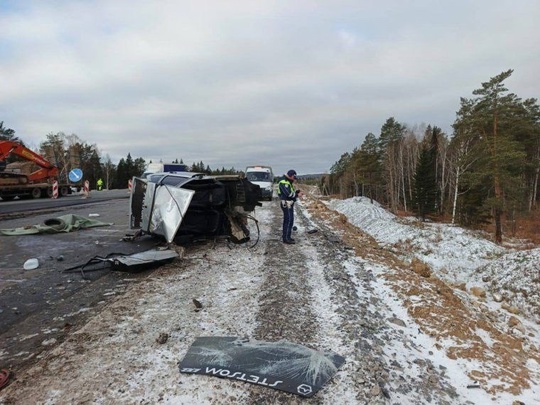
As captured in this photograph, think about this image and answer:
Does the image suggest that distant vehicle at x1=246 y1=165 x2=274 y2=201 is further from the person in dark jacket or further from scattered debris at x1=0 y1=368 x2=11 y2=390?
scattered debris at x1=0 y1=368 x2=11 y2=390

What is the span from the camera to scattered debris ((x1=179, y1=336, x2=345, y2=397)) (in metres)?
3.10

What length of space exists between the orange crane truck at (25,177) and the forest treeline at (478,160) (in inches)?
1188

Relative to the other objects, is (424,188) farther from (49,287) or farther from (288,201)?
(49,287)

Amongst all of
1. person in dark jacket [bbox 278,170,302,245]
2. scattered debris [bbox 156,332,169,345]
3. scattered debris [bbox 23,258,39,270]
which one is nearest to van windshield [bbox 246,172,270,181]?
A: person in dark jacket [bbox 278,170,302,245]

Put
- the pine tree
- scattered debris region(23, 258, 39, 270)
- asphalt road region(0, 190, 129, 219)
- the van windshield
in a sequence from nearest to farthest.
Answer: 1. scattered debris region(23, 258, 39, 270)
2. asphalt road region(0, 190, 129, 219)
3. the van windshield
4. the pine tree

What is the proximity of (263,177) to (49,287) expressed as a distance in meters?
17.7

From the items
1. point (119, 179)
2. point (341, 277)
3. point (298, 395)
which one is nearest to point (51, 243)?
point (341, 277)

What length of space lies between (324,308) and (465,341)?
1700mm

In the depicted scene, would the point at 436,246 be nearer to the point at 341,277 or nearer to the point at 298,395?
the point at 341,277

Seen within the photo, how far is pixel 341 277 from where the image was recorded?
6.21m

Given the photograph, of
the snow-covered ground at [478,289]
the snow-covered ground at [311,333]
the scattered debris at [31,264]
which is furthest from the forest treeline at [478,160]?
the scattered debris at [31,264]

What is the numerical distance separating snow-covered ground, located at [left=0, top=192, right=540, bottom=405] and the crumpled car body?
139 cm

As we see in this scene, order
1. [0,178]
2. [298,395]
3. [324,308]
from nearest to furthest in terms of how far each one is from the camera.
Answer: [298,395] < [324,308] < [0,178]

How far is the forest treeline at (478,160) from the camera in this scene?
23828 millimetres
